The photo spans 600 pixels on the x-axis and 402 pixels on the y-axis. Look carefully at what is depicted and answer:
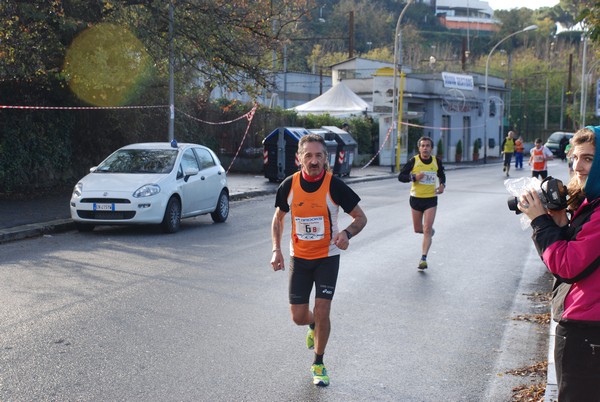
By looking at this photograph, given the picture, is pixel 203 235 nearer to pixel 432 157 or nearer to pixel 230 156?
pixel 432 157

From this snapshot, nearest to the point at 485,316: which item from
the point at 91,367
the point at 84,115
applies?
the point at 91,367

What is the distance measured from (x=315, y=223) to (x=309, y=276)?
0.39 m

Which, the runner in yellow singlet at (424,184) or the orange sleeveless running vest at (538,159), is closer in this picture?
the runner in yellow singlet at (424,184)

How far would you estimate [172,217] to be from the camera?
45.9ft

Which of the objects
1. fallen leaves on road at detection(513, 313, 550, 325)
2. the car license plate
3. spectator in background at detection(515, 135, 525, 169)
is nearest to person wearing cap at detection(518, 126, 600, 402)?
fallen leaves on road at detection(513, 313, 550, 325)

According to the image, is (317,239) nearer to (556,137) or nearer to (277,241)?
(277,241)

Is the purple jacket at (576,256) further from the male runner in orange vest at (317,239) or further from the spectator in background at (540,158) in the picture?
the spectator in background at (540,158)

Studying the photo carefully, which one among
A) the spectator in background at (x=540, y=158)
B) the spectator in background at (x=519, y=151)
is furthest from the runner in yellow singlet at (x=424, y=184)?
the spectator in background at (x=519, y=151)

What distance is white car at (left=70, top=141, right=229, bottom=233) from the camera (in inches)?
533

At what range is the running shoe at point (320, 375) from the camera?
5750 mm

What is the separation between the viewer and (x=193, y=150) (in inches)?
614

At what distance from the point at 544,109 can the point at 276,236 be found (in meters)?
89.9

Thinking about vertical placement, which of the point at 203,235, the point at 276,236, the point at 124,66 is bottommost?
the point at 203,235

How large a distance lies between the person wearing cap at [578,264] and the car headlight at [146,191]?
34.9ft
